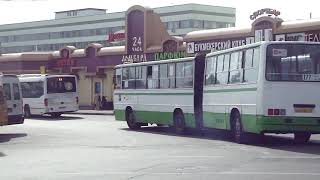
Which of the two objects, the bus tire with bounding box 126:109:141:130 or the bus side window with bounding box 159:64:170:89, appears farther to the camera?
the bus tire with bounding box 126:109:141:130

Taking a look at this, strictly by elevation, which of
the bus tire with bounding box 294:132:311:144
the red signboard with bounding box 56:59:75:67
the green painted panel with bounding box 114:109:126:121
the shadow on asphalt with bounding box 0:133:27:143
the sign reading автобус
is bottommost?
the shadow on asphalt with bounding box 0:133:27:143

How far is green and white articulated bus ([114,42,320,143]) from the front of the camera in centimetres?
1664

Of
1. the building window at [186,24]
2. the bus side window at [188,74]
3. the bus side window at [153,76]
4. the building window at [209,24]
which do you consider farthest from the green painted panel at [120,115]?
the building window at [209,24]

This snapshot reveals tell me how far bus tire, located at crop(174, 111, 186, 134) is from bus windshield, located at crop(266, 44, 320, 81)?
20.0 feet

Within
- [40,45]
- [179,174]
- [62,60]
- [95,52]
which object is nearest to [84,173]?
[179,174]

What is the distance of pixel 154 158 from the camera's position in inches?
570

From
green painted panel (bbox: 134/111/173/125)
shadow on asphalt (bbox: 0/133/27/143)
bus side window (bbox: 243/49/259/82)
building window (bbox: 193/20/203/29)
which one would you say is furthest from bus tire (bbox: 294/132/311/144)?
building window (bbox: 193/20/203/29)

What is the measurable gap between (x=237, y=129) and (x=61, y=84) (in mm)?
20533

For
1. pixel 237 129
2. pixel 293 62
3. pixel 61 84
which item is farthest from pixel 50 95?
pixel 293 62

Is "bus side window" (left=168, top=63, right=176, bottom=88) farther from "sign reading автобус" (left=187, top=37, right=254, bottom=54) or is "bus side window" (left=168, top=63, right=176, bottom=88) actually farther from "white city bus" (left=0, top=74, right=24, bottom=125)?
"sign reading автобус" (left=187, top=37, right=254, bottom=54)

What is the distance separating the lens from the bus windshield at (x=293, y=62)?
54.9 feet

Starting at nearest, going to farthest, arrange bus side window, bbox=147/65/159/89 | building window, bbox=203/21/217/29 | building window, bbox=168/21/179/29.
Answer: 1. bus side window, bbox=147/65/159/89
2. building window, bbox=168/21/179/29
3. building window, bbox=203/21/217/29

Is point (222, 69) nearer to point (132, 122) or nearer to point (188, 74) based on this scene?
point (188, 74)

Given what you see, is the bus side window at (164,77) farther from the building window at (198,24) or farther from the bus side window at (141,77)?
the building window at (198,24)
